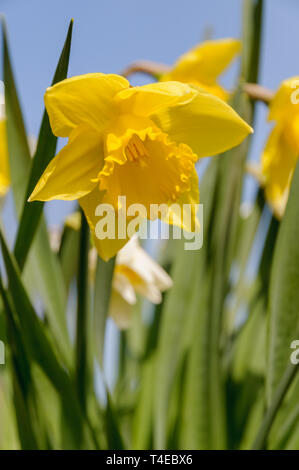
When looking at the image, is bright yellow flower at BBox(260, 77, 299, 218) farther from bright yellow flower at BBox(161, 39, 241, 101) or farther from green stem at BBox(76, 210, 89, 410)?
green stem at BBox(76, 210, 89, 410)

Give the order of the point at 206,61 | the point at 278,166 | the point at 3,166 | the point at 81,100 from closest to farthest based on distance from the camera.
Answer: the point at 81,100
the point at 278,166
the point at 206,61
the point at 3,166

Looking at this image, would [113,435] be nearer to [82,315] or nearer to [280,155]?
[82,315]

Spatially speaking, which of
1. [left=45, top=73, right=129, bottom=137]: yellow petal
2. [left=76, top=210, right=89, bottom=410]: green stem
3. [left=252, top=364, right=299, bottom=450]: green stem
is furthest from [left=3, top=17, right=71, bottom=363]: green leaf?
[left=252, top=364, right=299, bottom=450]: green stem

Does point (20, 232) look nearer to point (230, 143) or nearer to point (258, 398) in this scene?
point (230, 143)

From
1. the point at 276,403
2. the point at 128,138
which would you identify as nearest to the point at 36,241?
the point at 128,138

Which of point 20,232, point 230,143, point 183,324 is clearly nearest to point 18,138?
point 20,232

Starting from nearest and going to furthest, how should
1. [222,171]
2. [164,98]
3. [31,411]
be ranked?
[164,98] → [31,411] → [222,171]
